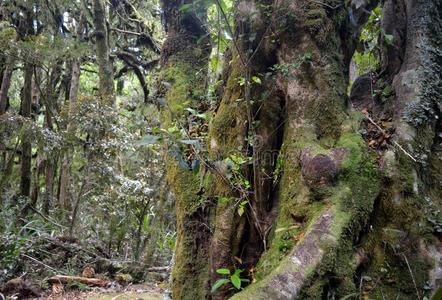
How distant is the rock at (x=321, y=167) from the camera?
2211 mm

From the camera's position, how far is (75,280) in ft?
13.9

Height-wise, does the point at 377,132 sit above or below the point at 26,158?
above

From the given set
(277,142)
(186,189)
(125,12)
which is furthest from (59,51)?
(277,142)

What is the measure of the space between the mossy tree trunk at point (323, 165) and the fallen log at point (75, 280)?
92.1 inches

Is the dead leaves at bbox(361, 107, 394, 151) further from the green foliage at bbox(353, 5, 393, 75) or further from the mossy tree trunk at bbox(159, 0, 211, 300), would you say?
the mossy tree trunk at bbox(159, 0, 211, 300)

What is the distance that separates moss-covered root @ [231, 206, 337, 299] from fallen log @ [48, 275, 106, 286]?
349 centimetres

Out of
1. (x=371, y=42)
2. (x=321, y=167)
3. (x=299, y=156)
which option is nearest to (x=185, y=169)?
(x=299, y=156)

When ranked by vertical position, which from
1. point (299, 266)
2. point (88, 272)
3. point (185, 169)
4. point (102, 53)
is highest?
point (102, 53)

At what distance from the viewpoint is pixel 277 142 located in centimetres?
284

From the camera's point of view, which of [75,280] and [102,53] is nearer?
[75,280]

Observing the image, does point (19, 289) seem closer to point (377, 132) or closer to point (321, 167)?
point (321, 167)

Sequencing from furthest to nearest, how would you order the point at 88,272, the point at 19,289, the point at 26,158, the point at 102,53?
the point at 26,158 < the point at 102,53 < the point at 88,272 < the point at 19,289

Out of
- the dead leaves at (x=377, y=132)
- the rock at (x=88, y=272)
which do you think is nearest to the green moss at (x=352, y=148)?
the dead leaves at (x=377, y=132)

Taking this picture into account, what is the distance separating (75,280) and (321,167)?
4.02m
